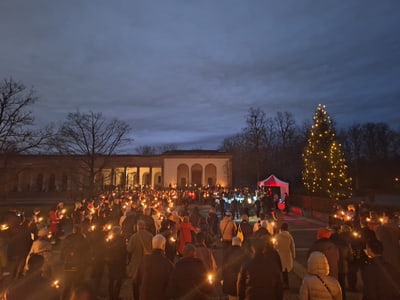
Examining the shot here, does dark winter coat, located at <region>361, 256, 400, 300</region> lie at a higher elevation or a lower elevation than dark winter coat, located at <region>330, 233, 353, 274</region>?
higher

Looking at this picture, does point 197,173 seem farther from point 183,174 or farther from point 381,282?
point 381,282

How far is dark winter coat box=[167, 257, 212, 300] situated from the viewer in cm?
405

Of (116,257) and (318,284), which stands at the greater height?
(318,284)

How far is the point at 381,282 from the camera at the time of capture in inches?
140

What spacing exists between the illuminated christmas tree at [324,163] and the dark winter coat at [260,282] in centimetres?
2355

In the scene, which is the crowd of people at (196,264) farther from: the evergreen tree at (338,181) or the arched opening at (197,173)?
the arched opening at (197,173)

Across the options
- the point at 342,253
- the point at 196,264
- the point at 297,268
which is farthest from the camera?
the point at 297,268

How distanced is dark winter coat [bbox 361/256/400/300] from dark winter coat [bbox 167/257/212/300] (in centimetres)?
197

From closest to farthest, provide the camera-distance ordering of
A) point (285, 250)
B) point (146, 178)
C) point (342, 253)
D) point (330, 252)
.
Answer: point (330, 252)
point (342, 253)
point (285, 250)
point (146, 178)

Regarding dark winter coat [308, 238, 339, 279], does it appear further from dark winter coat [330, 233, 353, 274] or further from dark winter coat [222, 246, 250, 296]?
dark winter coat [222, 246, 250, 296]

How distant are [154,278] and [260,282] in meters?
1.50

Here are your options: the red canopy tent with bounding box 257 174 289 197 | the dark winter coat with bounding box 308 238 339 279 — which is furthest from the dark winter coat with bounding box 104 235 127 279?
the red canopy tent with bounding box 257 174 289 197

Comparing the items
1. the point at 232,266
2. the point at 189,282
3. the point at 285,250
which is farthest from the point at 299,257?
the point at 189,282

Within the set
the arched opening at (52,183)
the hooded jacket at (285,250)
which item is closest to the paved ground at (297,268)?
the hooded jacket at (285,250)
